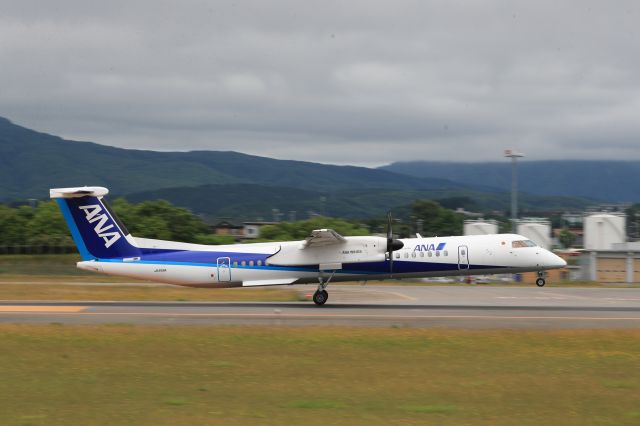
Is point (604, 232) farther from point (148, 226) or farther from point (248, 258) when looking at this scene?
point (148, 226)

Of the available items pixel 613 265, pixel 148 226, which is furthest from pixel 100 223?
Answer: pixel 148 226

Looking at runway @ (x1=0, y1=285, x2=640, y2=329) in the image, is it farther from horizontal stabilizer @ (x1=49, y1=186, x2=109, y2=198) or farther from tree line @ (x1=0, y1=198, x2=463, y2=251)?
tree line @ (x1=0, y1=198, x2=463, y2=251)

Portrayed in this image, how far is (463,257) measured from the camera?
91.2 ft

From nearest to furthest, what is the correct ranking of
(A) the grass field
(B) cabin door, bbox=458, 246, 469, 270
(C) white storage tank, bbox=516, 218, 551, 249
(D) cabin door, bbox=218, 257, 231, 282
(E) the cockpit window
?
(A) the grass field, (D) cabin door, bbox=218, 257, 231, 282, (B) cabin door, bbox=458, 246, 469, 270, (E) the cockpit window, (C) white storage tank, bbox=516, 218, 551, 249

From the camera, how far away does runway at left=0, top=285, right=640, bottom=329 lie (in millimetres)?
22641

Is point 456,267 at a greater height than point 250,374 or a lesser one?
greater

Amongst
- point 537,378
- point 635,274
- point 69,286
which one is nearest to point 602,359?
point 537,378

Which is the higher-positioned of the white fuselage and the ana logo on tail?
the ana logo on tail

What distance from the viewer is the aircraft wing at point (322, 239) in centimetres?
2602

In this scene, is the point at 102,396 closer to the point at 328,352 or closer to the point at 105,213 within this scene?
the point at 328,352

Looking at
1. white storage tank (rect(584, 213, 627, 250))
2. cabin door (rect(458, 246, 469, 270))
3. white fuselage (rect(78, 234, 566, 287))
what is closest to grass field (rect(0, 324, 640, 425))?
white fuselage (rect(78, 234, 566, 287))

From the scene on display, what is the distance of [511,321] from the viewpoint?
23.2 m

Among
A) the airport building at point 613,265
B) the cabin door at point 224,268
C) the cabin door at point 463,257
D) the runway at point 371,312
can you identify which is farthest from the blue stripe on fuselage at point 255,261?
the airport building at point 613,265

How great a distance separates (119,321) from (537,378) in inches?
526
